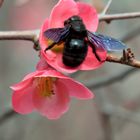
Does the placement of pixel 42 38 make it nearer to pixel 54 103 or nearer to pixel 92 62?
pixel 92 62

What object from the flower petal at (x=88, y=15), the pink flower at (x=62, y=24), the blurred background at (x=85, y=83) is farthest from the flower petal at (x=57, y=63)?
the blurred background at (x=85, y=83)

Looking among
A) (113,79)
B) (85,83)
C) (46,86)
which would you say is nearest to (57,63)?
(46,86)

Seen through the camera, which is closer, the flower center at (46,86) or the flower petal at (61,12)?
the flower petal at (61,12)

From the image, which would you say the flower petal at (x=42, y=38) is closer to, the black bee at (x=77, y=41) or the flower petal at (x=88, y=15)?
Result: the black bee at (x=77, y=41)

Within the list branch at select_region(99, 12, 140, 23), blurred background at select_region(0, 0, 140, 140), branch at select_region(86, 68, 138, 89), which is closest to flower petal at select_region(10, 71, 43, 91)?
branch at select_region(99, 12, 140, 23)

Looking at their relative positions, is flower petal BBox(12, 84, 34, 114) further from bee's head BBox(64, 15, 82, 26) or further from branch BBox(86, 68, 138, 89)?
branch BBox(86, 68, 138, 89)

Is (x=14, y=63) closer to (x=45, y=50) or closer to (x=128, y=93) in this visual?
(x=128, y=93)

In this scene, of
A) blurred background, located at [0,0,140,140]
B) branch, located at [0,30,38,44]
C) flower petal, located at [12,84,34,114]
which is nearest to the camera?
branch, located at [0,30,38,44]
